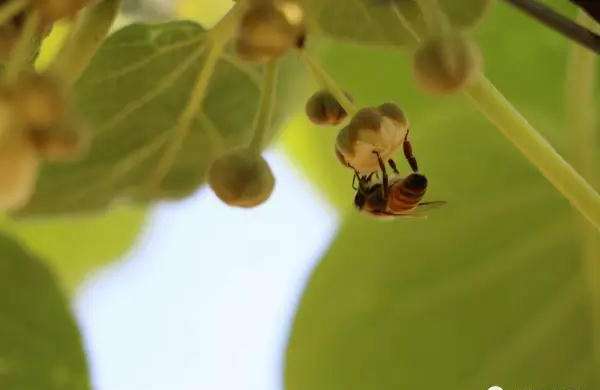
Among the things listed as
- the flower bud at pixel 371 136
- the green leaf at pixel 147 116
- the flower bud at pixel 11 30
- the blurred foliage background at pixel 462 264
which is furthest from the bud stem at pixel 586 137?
the flower bud at pixel 11 30

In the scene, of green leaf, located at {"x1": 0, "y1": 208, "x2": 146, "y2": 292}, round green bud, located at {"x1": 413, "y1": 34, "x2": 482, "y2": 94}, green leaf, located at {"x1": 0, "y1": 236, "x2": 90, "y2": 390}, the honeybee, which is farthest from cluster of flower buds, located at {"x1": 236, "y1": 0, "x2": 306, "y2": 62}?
green leaf, located at {"x1": 0, "y1": 208, "x2": 146, "y2": 292}

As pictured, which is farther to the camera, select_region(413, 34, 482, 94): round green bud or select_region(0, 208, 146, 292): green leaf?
select_region(0, 208, 146, 292): green leaf

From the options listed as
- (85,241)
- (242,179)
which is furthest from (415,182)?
(85,241)

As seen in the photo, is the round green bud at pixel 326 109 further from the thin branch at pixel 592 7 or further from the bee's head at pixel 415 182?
the thin branch at pixel 592 7

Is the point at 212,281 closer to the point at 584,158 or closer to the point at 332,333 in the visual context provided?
the point at 332,333

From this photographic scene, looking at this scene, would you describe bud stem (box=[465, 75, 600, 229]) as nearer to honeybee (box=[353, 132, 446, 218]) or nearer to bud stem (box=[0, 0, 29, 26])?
honeybee (box=[353, 132, 446, 218])
